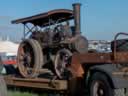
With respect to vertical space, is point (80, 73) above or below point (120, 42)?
below

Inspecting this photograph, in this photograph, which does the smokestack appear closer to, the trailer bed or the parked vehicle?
the parked vehicle

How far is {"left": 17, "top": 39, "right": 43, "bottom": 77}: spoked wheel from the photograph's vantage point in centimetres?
1154

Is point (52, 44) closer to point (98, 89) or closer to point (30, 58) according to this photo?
point (30, 58)

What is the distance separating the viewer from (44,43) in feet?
39.6

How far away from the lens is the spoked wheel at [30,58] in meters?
11.5

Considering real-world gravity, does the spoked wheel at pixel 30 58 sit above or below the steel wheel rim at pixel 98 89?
above

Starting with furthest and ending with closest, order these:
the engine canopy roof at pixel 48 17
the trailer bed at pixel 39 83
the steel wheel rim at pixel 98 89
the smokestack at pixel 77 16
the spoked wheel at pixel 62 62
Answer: the engine canopy roof at pixel 48 17
the smokestack at pixel 77 16
the spoked wheel at pixel 62 62
the trailer bed at pixel 39 83
the steel wheel rim at pixel 98 89

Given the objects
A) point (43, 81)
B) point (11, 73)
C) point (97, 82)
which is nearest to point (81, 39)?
point (43, 81)

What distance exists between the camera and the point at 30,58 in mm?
11984

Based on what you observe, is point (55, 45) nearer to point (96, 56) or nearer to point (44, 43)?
point (44, 43)

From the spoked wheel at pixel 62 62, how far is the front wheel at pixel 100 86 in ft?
5.14

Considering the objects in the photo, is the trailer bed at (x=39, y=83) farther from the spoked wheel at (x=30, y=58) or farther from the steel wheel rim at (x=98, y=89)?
the steel wheel rim at (x=98, y=89)

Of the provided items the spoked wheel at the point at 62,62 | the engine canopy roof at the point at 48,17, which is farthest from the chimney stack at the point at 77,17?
the spoked wheel at the point at 62,62

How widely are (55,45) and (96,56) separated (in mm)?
2377
